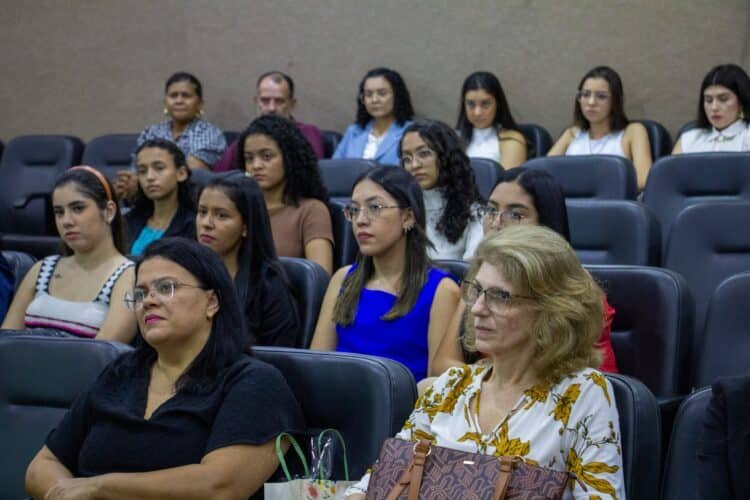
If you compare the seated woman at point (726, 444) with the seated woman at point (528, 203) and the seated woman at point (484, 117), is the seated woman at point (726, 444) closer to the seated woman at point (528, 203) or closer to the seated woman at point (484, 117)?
the seated woman at point (528, 203)

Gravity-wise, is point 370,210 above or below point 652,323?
above

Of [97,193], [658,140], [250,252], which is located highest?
[658,140]

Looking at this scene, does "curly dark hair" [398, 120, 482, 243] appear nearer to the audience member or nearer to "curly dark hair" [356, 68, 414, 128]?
"curly dark hair" [356, 68, 414, 128]

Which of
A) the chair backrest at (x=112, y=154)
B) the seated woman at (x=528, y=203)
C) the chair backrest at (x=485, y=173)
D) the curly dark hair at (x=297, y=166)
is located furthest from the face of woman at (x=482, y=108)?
the seated woman at (x=528, y=203)

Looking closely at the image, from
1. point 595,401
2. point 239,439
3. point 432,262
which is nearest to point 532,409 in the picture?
point 595,401

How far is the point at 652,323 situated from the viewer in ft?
8.79

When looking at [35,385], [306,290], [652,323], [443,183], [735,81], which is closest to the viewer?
[35,385]

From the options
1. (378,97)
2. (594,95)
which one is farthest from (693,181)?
(378,97)

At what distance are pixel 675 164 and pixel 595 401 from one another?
2.22 meters

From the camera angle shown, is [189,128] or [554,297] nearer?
[554,297]

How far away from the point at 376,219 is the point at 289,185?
103 centimetres

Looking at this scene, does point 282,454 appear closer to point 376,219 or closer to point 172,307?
point 172,307

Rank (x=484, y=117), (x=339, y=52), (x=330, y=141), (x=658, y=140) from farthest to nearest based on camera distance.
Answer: (x=339, y=52) → (x=330, y=141) → (x=484, y=117) → (x=658, y=140)

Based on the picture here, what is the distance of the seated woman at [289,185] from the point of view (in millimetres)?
3684
